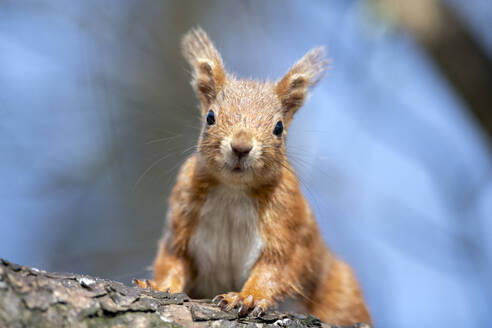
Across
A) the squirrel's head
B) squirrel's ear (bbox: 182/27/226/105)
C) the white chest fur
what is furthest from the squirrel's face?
the white chest fur

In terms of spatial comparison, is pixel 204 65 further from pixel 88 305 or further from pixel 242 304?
pixel 88 305

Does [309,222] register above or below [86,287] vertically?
above

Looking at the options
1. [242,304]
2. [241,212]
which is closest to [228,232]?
[241,212]

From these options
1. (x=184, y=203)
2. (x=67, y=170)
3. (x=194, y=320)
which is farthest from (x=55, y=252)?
(x=194, y=320)

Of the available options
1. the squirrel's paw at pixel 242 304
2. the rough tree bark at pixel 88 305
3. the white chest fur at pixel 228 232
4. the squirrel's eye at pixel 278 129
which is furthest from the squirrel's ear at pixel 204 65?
the rough tree bark at pixel 88 305

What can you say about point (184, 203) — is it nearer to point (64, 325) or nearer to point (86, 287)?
point (86, 287)

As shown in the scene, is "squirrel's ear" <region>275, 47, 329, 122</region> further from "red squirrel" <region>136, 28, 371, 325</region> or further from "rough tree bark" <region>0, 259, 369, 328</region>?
"rough tree bark" <region>0, 259, 369, 328</region>

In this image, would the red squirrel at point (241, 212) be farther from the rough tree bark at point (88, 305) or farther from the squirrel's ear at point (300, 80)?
the rough tree bark at point (88, 305)
